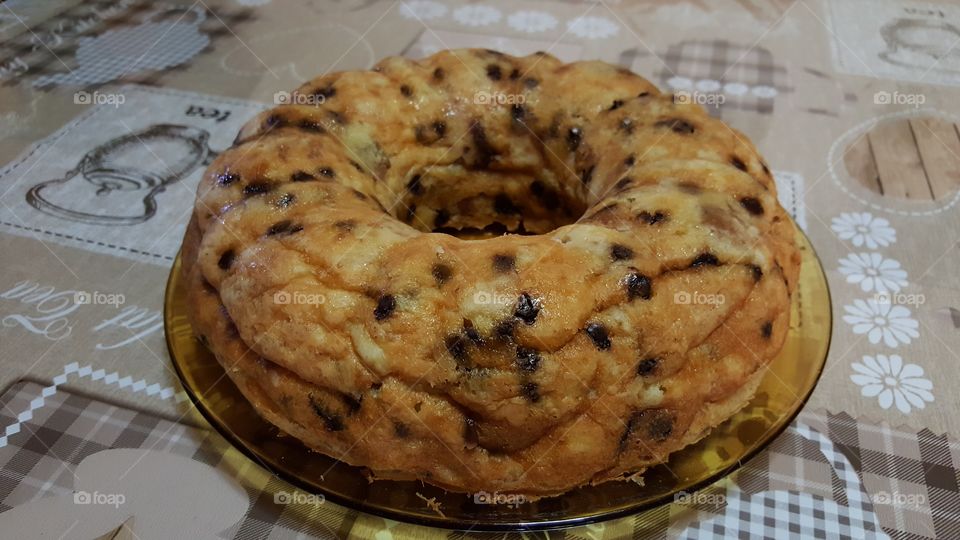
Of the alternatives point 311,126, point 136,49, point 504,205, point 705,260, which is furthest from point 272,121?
point 136,49

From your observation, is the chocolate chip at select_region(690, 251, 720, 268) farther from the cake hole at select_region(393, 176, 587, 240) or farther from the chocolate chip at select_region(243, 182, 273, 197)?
the chocolate chip at select_region(243, 182, 273, 197)

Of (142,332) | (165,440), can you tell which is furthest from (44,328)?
(165,440)

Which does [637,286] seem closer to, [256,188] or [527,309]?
[527,309]

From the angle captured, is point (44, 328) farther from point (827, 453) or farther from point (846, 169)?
point (846, 169)

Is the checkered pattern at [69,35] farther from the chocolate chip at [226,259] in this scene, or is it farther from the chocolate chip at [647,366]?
the chocolate chip at [647,366]

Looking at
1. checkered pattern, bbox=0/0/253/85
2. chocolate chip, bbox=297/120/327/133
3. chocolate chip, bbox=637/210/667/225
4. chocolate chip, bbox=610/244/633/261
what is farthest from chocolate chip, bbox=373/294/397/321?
checkered pattern, bbox=0/0/253/85

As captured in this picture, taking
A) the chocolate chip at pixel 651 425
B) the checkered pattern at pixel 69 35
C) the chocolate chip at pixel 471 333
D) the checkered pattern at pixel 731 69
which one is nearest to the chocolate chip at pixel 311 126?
the chocolate chip at pixel 471 333

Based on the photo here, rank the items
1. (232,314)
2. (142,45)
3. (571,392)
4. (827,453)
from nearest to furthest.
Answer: (571,392) → (232,314) → (827,453) → (142,45)
